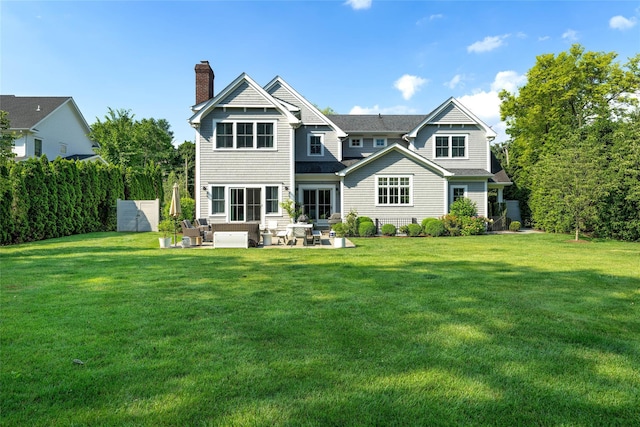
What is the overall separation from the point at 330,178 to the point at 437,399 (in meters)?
17.8

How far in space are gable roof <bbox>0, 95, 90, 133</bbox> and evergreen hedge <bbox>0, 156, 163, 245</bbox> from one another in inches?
396

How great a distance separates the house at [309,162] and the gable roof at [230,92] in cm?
5

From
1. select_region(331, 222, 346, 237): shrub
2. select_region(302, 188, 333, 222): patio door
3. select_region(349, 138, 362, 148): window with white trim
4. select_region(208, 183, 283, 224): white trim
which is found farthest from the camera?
select_region(349, 138, 362, 148): window with white trim

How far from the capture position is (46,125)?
27656 mm

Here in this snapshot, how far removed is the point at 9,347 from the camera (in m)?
3.78

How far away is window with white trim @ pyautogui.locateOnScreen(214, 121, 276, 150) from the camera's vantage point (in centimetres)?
1864

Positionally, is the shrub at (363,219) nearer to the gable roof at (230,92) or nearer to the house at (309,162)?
the house at (309,162)

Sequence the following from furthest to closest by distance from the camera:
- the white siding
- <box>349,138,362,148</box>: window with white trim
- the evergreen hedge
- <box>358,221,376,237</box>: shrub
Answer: the white siding, <box>349,138,362,148</box>: window with white trim, <box>358,221,376,237</box>: shrub, the evergreen hedge

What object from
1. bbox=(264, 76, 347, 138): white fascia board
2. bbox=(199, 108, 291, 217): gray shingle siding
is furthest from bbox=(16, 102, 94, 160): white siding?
bbox=(264, 76, 347, 138): white fascia board

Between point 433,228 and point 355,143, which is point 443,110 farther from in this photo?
point 433,228

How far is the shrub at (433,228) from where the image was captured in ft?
59.7

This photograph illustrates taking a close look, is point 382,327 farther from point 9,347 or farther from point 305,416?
point 9,347

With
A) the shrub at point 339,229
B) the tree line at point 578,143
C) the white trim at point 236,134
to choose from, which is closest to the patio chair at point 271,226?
the shrub at point 339,229

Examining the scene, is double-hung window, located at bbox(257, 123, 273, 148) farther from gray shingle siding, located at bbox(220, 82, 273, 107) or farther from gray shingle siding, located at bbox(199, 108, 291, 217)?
gray shingle siding, located at bbox(220, 82, 273, 107)
